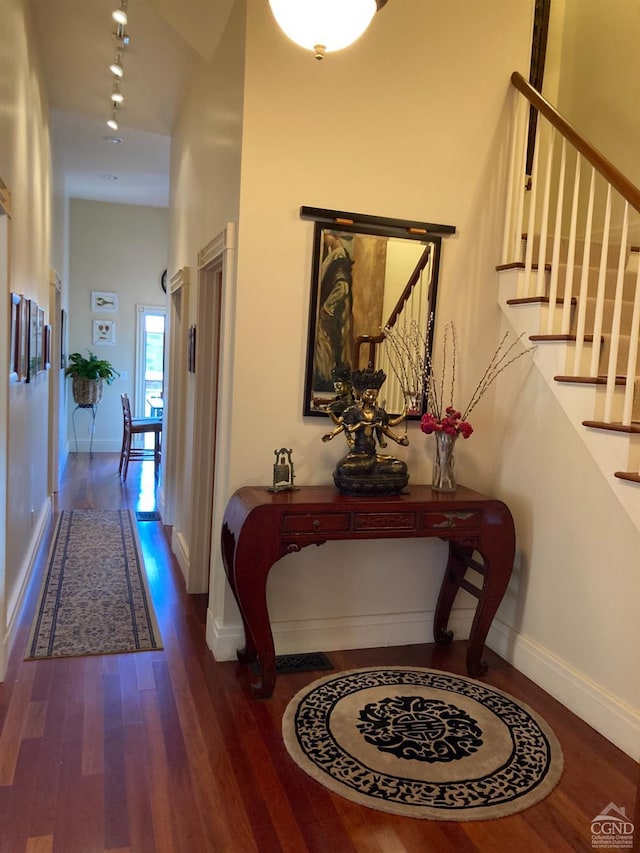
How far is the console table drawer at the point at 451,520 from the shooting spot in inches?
114

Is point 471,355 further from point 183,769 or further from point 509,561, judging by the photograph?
point 183,769

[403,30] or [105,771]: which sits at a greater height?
[403,30]

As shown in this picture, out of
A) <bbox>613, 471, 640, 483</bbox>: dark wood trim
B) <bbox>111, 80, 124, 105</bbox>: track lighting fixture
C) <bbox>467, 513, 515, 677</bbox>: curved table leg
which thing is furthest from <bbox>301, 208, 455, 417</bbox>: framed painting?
<bbox>111, 80, 124, 105</bbox>: track lighting fixture

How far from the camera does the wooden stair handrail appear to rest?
254 centimetres

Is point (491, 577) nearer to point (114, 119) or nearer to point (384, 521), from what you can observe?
point (384, 521)

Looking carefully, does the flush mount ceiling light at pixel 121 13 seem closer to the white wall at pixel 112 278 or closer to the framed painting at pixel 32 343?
the framed painting at pixel 32 343

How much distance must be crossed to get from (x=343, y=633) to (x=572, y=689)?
43.1 inches

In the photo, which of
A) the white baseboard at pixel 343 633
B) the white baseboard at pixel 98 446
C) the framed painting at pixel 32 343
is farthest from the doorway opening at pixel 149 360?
the white baseboard at pixel 343 633

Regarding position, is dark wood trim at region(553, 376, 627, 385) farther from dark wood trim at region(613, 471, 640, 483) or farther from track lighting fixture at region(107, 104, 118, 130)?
track lighting fixture at region(107, 104, 118, 130)

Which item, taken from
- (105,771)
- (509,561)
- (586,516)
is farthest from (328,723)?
(586,516)

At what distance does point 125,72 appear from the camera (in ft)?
14.8

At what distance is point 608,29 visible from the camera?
3.82 metres

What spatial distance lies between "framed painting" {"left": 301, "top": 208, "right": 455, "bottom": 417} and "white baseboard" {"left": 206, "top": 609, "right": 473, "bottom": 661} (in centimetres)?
108

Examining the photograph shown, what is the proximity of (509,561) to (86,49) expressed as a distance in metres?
→ 4.17
